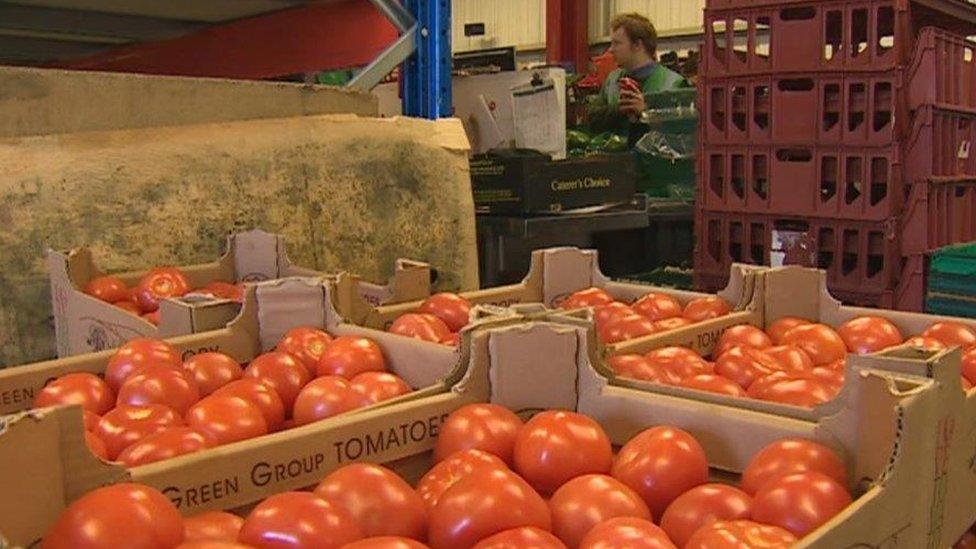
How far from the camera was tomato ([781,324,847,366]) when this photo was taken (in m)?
2.33

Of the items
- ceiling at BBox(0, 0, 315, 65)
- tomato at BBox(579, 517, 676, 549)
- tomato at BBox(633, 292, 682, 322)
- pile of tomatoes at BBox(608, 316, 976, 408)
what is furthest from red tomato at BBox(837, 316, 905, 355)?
ceiling at BBox(0, 0, 315, 65)

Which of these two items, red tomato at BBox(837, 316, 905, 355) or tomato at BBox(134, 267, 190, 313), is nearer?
red tomato at BBox(837, 316, 905, 355)

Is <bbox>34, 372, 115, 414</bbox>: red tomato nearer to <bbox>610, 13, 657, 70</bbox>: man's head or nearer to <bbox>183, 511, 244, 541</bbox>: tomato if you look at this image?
<bbox>183, 511, 244, 541</bbox>: tomato

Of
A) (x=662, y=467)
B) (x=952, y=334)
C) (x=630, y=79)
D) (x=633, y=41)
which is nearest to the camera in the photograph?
(x=662, y=467)

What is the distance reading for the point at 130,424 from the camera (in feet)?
5.49

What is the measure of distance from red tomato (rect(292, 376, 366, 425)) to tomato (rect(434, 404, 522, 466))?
0.21 m

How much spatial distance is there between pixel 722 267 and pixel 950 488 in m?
2.91

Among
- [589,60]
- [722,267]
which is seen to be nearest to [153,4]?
[722,267]

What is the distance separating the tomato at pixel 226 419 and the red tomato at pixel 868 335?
1413 mm

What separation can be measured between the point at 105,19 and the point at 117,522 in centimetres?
527

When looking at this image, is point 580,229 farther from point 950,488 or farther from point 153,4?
point 950,488

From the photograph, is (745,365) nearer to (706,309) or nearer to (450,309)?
(706,309)

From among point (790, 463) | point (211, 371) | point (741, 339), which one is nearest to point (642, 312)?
point (741, 339)

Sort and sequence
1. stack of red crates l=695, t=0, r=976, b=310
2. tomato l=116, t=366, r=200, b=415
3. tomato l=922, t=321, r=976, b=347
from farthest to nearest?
stack of red crates l=695, t=0, r=976, b=310
tomato l=922, t=321, r=976, b=347
tomato l=116, t=366, r=200, b=415
